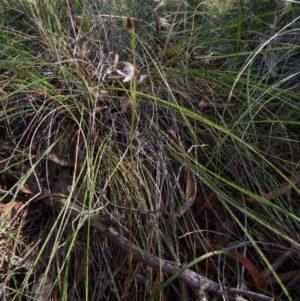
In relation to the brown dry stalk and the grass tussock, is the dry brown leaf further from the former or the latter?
the brown dry stalk

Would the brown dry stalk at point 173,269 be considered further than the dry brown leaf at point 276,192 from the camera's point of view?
No

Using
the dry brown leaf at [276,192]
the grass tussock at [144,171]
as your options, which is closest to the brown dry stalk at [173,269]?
the grass tussock at [144,171]

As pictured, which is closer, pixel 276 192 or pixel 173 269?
pixel 173 269

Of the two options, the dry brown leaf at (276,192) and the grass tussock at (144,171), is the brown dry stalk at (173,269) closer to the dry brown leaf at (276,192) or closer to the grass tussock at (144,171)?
the grass tussock at (144,171)

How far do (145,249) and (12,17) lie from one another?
98 cm

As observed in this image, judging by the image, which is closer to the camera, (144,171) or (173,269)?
(173,269)

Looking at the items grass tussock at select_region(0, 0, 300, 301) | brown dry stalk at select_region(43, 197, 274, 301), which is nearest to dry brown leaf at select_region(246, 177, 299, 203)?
grass tussock at select_region(0, 0, 300, 301)

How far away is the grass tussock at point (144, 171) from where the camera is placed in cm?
151

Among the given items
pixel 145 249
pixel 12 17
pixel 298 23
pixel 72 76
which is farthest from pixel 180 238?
pixel 12 17

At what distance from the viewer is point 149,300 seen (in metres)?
1.39

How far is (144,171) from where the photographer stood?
162cm

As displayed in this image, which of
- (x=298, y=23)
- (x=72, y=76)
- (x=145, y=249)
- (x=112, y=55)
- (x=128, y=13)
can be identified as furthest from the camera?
(x=128, y=13)

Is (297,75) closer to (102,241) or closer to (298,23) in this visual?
(298,23)

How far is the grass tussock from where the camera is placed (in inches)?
59.4
